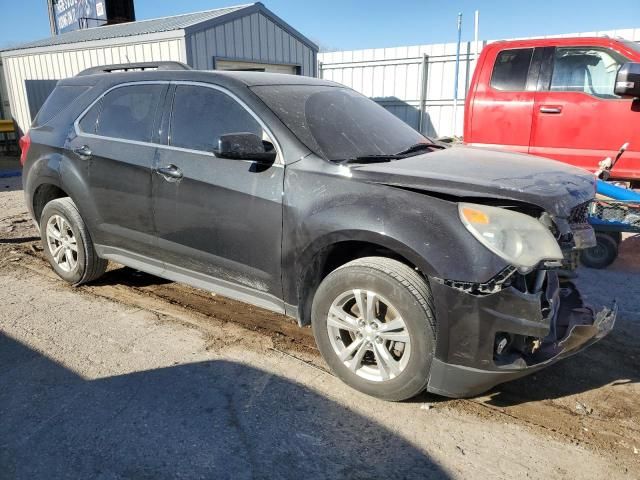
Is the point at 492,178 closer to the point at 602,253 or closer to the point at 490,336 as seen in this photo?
the point at 490,336

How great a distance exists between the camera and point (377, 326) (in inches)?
113

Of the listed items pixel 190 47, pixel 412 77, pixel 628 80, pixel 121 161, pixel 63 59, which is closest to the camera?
pixel 121 161

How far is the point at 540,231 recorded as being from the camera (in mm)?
2572

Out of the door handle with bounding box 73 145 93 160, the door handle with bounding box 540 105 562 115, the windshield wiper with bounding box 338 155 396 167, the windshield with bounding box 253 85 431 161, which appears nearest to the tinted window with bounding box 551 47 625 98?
the door handle with bounding box 540 105 562 115

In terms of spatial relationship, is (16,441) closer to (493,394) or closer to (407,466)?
(407,466)

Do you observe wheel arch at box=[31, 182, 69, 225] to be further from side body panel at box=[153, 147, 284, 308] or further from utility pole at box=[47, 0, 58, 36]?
utility pole at box=[47, 0, 58, 36]

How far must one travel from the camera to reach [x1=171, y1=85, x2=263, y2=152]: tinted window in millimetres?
3439

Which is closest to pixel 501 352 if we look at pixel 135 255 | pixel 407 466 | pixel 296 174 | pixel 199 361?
pixel 407 466

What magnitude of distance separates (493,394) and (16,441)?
2.66m

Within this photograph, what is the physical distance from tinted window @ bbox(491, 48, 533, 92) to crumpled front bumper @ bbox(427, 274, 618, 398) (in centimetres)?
375

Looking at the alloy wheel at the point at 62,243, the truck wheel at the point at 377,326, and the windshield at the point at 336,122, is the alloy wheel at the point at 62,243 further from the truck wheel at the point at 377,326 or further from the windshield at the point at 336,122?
the truck wheel at the point at 377,326

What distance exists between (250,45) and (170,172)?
9613mm

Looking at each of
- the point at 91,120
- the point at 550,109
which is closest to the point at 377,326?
the point at 91,120

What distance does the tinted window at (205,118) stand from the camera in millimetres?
3439
